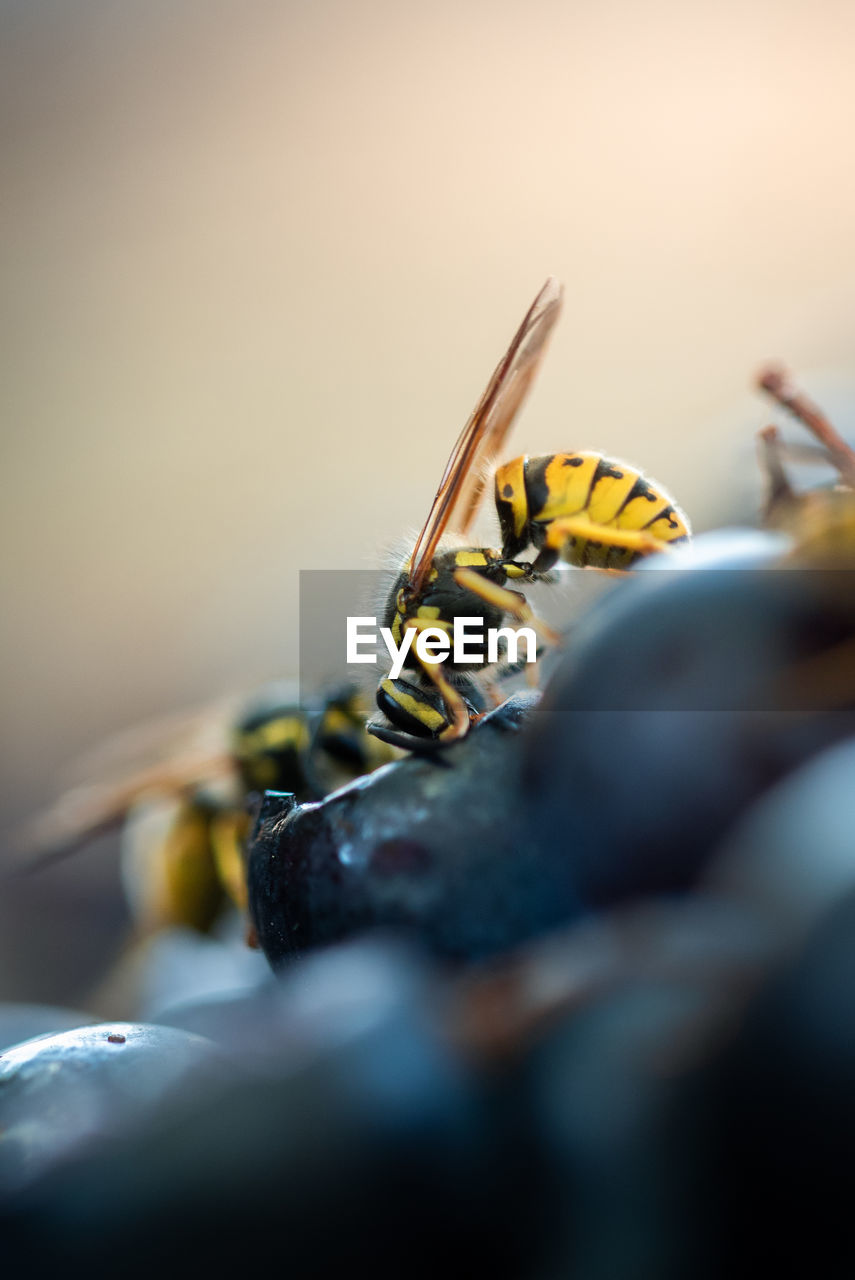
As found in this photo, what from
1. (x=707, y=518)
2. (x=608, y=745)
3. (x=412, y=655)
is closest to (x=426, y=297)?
(x=707, y=518)

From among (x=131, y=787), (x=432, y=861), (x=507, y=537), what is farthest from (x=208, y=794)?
(x=432, y=861)

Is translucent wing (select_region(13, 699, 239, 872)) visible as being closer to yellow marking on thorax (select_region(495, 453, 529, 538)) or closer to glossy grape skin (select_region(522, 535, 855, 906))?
yellow marking on thorax (select_region(495, 453, 529, 538))

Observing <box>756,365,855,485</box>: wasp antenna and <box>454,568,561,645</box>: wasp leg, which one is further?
<box>454,568,561,645</box>: wasp leg

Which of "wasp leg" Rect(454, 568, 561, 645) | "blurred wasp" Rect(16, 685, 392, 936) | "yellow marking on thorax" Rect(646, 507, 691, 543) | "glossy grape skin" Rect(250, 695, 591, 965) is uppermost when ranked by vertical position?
"yellow marking on thorax" Rect(646, 507, 691, 543)

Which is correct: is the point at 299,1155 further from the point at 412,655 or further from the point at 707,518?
the point at 707,518

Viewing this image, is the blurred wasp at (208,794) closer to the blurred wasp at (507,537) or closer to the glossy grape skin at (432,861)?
the blurred wasp at (507,537)

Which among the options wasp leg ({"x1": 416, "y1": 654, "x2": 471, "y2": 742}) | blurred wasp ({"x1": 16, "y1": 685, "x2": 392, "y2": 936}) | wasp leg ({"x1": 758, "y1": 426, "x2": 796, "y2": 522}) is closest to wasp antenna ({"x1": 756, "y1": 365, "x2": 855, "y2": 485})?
wasp leg ({"x1": 758, "y1": 426, "x2": 796, "y2": 522})

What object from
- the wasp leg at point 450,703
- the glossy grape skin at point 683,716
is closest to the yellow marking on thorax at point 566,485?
the wasp leg at point 450,703
